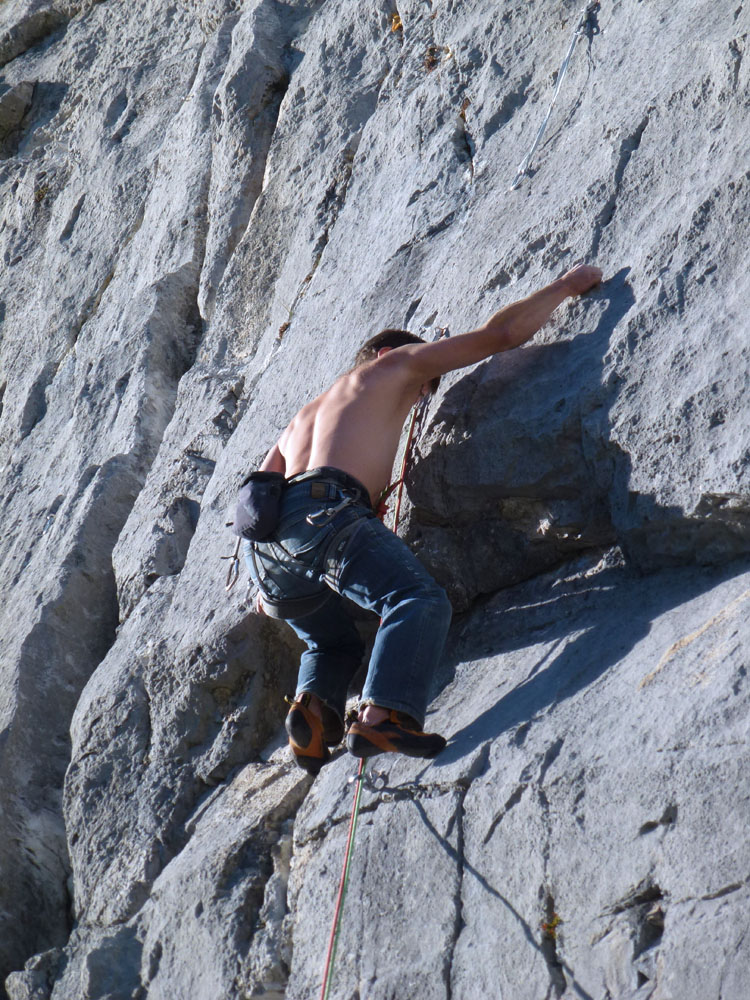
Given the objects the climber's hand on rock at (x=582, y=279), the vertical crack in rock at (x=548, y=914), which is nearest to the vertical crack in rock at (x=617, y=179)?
the climber's hand on rock at (x=582, y=279)

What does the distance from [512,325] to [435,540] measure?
0.84m

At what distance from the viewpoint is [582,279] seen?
3.92 metres

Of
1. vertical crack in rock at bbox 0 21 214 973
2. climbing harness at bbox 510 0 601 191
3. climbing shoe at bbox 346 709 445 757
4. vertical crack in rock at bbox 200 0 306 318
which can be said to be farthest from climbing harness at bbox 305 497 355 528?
vertical crack in rock at bbox 200 0 306 318

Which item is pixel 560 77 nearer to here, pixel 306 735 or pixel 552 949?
pixel 306 735

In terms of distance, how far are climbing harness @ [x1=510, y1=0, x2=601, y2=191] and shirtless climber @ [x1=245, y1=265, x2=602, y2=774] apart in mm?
928

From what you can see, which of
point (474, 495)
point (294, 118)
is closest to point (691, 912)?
point (474, 495)

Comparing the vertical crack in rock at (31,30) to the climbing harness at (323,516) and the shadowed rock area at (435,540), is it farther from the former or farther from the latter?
the climbing harness at (323,516)

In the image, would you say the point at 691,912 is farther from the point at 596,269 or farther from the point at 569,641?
the point at 596,269

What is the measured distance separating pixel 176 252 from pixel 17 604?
2414 millimetres

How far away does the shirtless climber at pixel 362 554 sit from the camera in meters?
3.39

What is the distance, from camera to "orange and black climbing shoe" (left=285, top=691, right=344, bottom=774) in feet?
12.1

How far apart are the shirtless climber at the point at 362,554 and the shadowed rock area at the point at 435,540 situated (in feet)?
0.54

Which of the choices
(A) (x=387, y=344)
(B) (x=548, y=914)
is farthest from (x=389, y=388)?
(B) (x=548, y=914)

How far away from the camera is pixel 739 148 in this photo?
3707 millimetres
